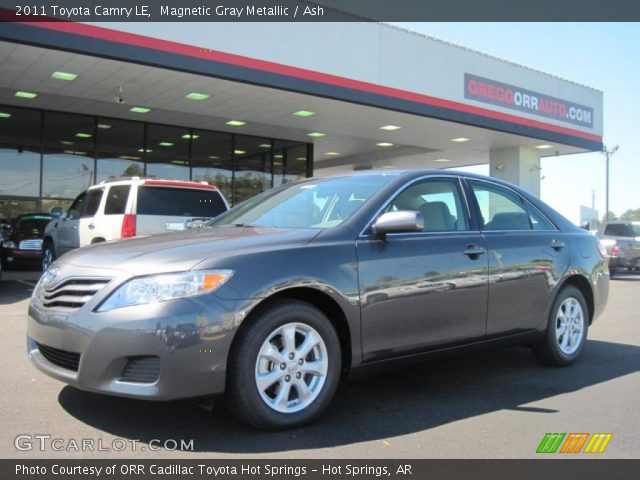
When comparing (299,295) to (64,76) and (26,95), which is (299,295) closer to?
(64,76)

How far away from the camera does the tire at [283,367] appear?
135 inches

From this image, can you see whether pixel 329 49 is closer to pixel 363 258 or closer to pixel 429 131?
pixel 429 131

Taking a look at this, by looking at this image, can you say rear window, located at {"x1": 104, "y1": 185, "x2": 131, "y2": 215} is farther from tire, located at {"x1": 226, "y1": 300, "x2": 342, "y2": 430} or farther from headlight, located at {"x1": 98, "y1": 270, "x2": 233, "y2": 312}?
tire, located at {"x1": 226, "y1": 300, "x2": 342, "y2": 430}

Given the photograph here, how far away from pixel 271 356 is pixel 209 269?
2.10 feet

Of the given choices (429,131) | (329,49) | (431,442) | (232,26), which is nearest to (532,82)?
(429,131)

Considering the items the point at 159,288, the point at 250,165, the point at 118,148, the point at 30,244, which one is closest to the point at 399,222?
the point at 159,288

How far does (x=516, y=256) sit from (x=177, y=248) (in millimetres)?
2854

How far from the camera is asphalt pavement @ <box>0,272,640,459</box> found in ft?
11.1

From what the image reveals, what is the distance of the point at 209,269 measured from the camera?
3406mm

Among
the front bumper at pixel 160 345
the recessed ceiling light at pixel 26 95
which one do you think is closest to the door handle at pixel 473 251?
the front bumper at pixel 160 345

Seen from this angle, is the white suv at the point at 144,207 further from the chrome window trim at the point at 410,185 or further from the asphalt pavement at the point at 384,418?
the chrome window trim at the point at 410,185

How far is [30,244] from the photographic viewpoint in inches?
575

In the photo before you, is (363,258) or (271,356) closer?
(271,356)

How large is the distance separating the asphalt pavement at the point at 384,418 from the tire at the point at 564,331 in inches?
4.7
